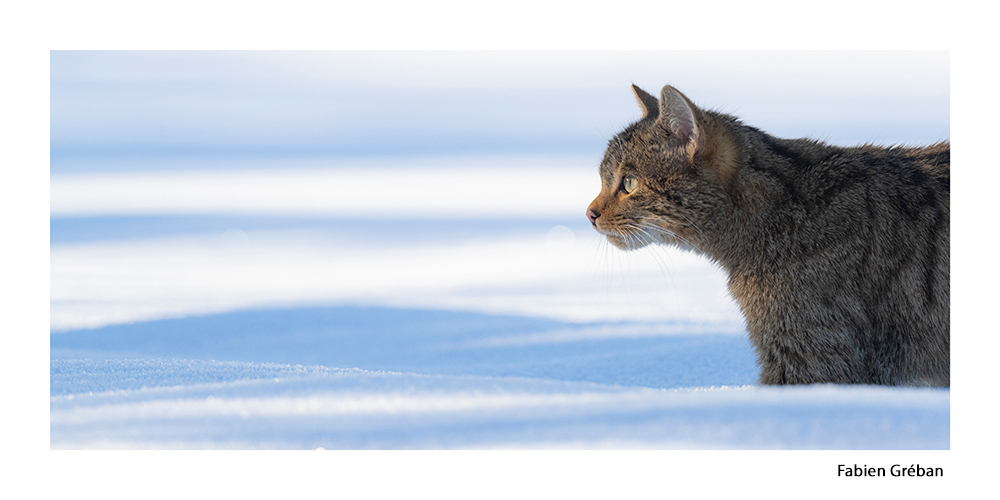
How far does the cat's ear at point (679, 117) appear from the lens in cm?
299

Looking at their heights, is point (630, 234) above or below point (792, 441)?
above

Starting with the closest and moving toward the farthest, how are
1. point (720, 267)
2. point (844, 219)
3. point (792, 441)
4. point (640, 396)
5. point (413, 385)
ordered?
point (792, 441) < point (640, 396) < point (413, 385) < point (844, 219) < point (720, 267)

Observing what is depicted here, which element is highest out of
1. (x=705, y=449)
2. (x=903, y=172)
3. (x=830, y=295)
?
(x=903, y=172)

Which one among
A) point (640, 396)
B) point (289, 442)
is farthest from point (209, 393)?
point (640, 396)

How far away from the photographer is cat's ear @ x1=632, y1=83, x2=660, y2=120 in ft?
11.1

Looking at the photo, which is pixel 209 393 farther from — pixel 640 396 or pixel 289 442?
pixel 640 396

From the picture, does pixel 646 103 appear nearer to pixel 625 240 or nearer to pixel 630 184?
pixel 630 184

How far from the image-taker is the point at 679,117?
3047mm

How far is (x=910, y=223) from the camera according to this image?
115 inches

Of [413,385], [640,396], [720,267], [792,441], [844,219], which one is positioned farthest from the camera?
[720,267]

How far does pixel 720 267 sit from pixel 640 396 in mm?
884

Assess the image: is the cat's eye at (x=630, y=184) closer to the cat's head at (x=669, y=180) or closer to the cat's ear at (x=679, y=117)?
the cat's head at (x=669, y=180)

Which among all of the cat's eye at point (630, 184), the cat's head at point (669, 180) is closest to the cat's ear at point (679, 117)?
the cat's head at point (669, 180)

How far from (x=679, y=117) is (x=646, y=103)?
1.22 ft
